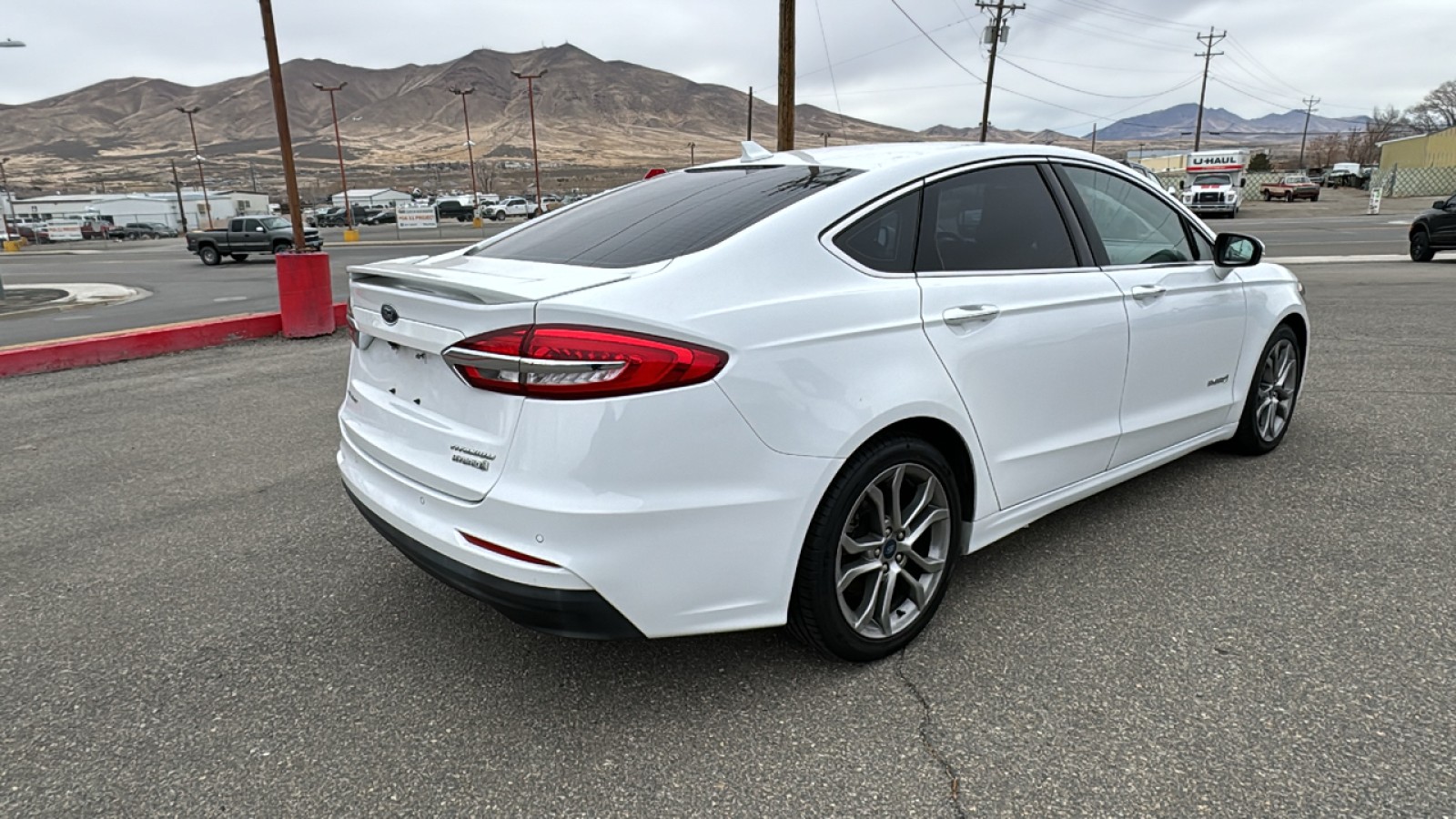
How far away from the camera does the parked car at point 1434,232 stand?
1512 cm

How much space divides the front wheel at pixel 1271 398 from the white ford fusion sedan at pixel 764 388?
44.9 inches

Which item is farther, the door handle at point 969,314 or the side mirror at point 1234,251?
the side mirror at point 1234,251

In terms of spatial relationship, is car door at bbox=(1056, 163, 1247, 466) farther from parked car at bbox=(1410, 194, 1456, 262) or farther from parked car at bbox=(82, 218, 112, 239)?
parked car at bbox=(82, 218, 112, 239)

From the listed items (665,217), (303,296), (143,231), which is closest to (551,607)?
(665,217)

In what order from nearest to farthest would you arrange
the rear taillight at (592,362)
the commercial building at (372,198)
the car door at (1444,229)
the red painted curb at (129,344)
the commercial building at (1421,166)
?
the rear taillight at (592,362), the red painted curb at (129,344), the car door at (1444,229), the commercial building at (1421,166), the commercial building at (372,198)

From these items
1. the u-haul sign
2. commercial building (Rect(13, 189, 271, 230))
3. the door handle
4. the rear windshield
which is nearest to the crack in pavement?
the door handle

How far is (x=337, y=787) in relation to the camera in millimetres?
2201

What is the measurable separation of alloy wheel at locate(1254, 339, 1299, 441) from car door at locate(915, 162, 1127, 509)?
161 cm

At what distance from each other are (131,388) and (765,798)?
7048mm

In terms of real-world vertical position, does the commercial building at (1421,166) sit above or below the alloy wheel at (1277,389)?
above

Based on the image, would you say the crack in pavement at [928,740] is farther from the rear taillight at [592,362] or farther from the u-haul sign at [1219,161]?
the u-haul sign at [1219,161]

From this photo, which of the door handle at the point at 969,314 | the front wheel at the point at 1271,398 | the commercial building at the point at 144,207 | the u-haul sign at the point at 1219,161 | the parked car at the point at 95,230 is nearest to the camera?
the door handle at the point at 969,314

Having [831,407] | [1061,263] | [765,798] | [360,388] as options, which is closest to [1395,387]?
[1061,263]

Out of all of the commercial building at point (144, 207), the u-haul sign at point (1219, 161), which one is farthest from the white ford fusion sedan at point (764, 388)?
the commercial building at point (144, 207)
